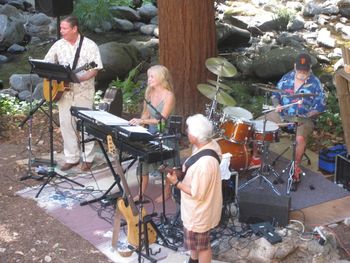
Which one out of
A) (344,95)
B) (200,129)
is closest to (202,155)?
(200,129)

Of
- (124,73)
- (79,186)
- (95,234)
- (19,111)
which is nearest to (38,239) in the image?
(95,234)

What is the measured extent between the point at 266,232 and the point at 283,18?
11433 millimetres

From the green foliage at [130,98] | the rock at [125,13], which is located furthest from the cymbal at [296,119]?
the rock at [125,13]

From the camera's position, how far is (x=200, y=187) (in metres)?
4.82

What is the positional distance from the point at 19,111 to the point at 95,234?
4.50 metres

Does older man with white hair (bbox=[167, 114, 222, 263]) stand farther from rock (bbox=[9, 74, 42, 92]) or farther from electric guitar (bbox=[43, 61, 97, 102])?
rock (bbox=[9, 74, 42, 92])

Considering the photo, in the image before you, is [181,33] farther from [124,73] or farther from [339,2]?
[339,2]

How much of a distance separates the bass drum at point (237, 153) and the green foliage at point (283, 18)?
32.0 feet

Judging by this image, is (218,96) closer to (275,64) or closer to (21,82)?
(275,64)

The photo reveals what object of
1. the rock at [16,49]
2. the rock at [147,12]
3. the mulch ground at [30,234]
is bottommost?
the rock at [16,49]

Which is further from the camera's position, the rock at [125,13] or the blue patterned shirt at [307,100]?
the rock at [125,13]

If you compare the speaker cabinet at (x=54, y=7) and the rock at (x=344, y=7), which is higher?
the speaker cabinet at (x=54, y=7)

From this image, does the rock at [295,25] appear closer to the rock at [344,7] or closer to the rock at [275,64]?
the rock at [344,7]

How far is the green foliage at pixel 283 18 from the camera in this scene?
16359 mm
